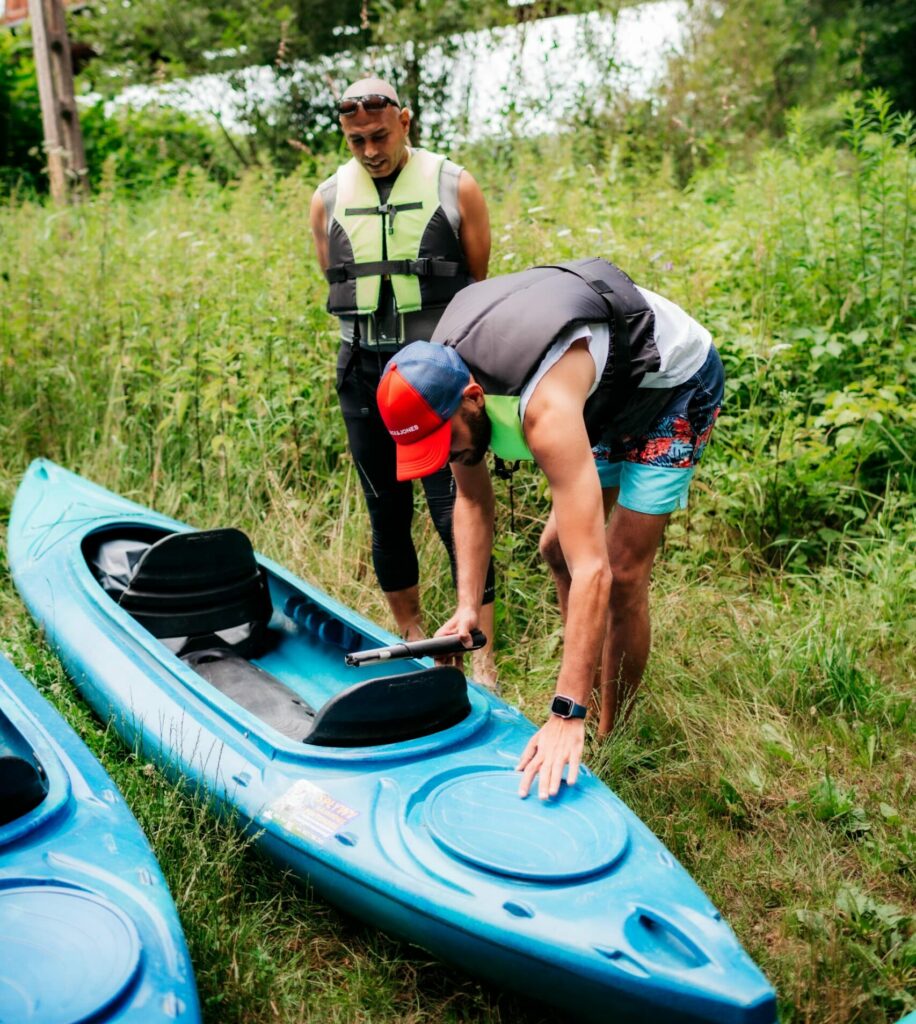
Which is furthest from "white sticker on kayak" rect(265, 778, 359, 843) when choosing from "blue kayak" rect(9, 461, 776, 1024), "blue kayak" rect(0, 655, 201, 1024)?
"blue kayak" rect(0, 655, 201, 1024)

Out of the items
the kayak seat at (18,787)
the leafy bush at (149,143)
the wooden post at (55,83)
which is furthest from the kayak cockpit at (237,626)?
the leafy bush at (149,143)

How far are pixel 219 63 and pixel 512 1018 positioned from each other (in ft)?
31.3

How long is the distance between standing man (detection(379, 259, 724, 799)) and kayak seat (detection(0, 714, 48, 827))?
1.13 meters

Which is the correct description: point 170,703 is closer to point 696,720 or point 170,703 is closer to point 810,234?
point 696,720

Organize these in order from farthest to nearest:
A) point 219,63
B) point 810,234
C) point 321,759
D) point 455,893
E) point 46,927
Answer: point 219,63 → point 810,234 → point 321,759 → point 455,893 → point 46,927

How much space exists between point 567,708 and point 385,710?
528mm

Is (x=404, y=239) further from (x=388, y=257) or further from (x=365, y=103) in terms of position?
(x=365, y=103)

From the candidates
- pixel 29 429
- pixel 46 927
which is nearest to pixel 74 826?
pixel 46 927

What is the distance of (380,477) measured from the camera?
342 cm

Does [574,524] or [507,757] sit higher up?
[574,524]

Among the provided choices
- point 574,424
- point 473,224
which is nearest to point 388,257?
point 473,224

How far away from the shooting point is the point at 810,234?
4.64 m

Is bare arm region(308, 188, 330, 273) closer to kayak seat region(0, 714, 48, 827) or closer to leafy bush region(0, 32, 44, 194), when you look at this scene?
kayak seat region(0, 714, 48, 827)

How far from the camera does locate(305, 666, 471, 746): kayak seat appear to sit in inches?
97.5
